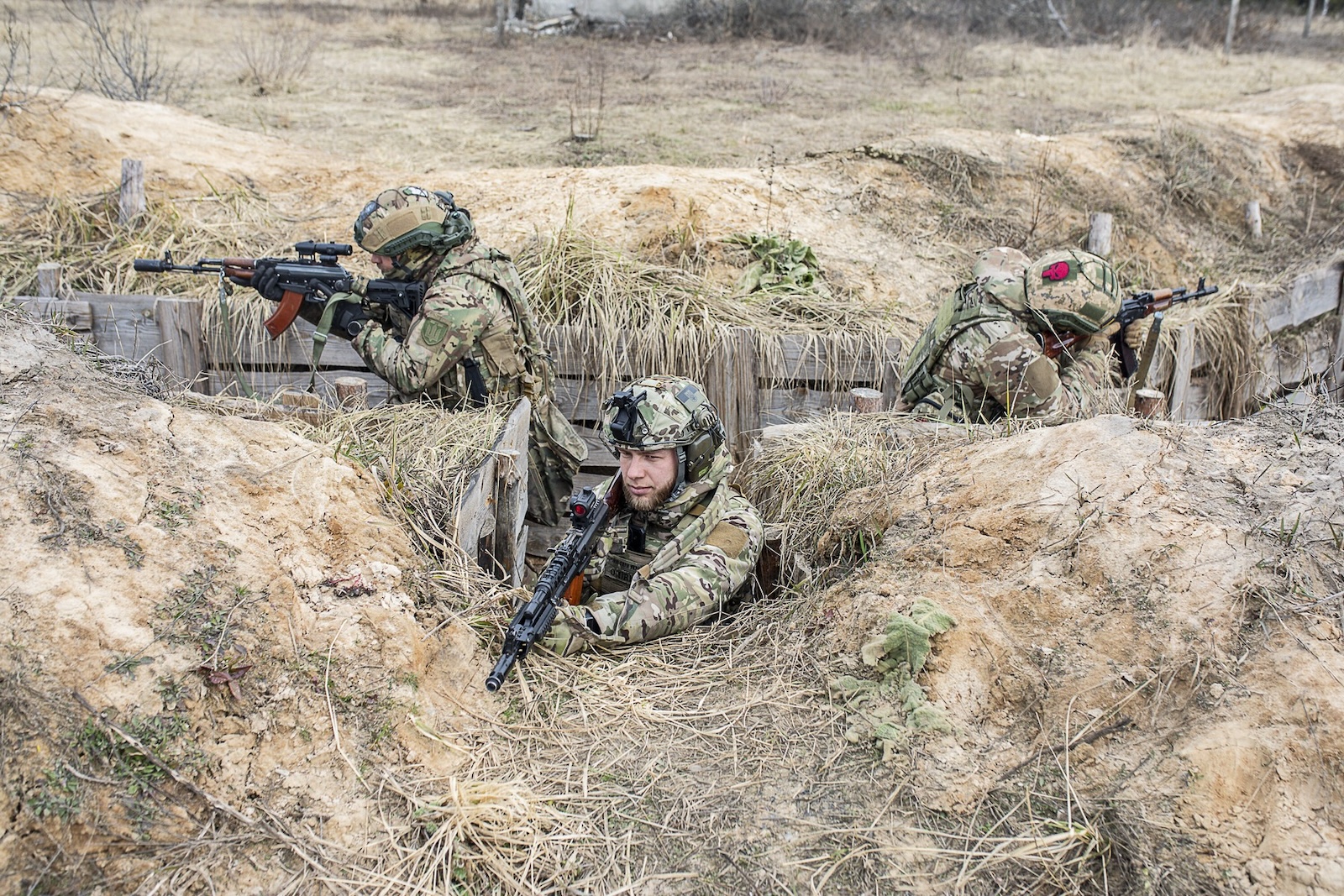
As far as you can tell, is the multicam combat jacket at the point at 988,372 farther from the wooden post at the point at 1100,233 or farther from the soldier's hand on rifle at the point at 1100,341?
the wooden post at the point at 1100,233

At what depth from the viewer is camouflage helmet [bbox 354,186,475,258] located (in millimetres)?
5102

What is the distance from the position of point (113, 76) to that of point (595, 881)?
443 inches

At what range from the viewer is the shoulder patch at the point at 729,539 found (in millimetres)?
4086

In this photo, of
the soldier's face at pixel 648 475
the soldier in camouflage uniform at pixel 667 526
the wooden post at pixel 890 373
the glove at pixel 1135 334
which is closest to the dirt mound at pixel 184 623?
the soldier in camouflage uniform at pixel 667 526

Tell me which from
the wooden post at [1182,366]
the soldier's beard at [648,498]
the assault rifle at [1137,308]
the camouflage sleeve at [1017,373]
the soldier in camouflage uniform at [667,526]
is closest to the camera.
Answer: the soldier in camouflage uniform at [667,526]

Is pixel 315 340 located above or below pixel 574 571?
above

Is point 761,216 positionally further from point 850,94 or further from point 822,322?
point 850,94

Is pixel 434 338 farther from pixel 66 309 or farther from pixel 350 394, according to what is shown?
pixel 66 309

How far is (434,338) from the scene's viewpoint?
5113 mm

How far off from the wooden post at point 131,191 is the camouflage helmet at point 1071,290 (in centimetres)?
598

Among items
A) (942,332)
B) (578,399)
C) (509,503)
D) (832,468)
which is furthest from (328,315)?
(942,332)

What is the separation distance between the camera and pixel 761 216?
7535 millimetres

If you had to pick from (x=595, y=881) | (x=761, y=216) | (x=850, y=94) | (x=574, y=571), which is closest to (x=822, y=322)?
(x=761, y=216)

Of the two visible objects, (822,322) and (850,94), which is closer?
(822,322)
